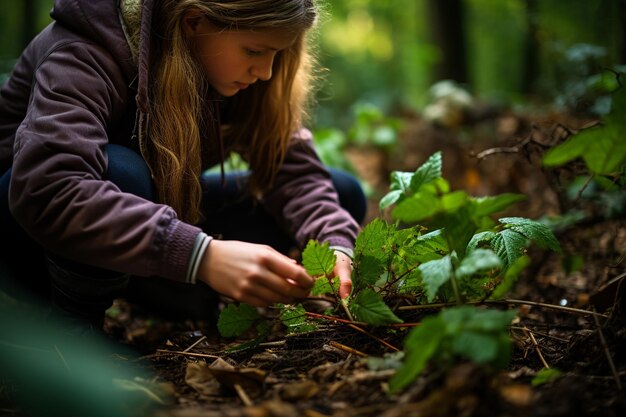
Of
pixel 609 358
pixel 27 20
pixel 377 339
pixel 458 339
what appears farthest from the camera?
pixel 27 20

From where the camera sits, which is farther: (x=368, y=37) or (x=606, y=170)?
(x=368, y=37)

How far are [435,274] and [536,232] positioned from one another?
43 cm

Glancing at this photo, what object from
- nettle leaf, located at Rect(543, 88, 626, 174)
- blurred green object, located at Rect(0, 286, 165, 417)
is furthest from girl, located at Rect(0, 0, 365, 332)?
nettle leaf, located at Rect(543, 88, 626, 174)

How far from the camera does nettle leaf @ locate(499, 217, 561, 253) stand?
1.29 metres

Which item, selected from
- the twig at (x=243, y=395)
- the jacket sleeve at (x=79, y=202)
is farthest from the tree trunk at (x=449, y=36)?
the twig at (x=243, y=395)

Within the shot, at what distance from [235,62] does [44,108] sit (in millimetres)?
570

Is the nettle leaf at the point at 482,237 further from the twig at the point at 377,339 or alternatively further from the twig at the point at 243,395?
the twig at the point at 243,395

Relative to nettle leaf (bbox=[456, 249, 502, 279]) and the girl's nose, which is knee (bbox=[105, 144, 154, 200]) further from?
nettle leaf (bbox=[456, 249, 502, 279])

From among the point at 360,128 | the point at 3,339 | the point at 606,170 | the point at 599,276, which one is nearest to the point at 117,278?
the point at 3,339

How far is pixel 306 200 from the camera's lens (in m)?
1.94

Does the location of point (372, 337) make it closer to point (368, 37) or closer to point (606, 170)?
point (606, 170)

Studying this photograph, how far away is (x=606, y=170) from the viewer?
1015 mm

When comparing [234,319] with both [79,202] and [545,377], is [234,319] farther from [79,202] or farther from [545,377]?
[545,377]

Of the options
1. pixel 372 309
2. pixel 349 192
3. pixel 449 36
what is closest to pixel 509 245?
pixel 372 309
